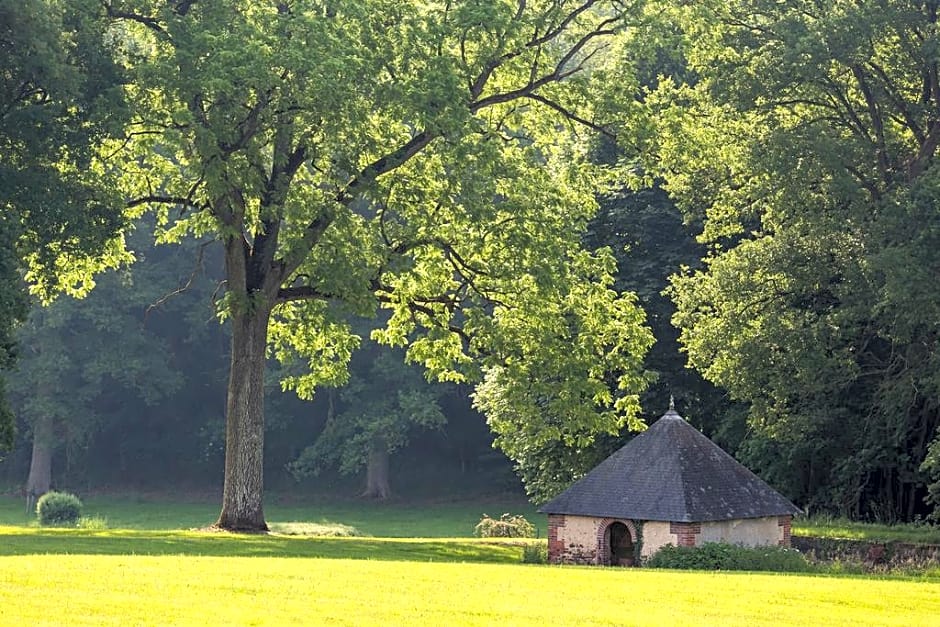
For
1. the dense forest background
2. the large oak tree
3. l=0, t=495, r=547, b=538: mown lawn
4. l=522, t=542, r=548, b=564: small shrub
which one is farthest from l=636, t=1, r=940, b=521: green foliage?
l=0, t=495, r=547, b=538: mown lawn

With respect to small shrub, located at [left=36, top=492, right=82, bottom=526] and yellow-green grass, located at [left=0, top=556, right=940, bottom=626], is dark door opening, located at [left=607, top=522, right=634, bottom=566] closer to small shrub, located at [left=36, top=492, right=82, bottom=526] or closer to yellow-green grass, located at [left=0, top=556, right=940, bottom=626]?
yellow-green grass, located at [left=0, top=556, right=940, bottom=626]

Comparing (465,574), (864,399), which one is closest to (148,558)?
(465,574)

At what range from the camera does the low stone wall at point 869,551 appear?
3406cm

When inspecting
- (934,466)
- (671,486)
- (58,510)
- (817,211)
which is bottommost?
(58,510)

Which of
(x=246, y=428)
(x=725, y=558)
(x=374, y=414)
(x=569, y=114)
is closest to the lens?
(x=725, y=558)

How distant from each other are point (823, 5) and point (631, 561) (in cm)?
1524

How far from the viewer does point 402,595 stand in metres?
19.9

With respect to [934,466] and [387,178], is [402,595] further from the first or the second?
[934,466]

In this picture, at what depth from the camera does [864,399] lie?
41500 millimetres

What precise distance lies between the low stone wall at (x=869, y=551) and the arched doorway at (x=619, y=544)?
427 cm

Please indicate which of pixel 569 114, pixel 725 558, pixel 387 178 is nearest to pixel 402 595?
pixel 725 558

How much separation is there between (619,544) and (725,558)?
168 inches

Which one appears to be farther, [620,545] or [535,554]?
[620,545]

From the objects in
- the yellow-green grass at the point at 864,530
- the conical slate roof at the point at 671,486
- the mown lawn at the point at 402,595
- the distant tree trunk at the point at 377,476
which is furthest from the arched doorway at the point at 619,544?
the distant tree trunk at the point at 377,476
